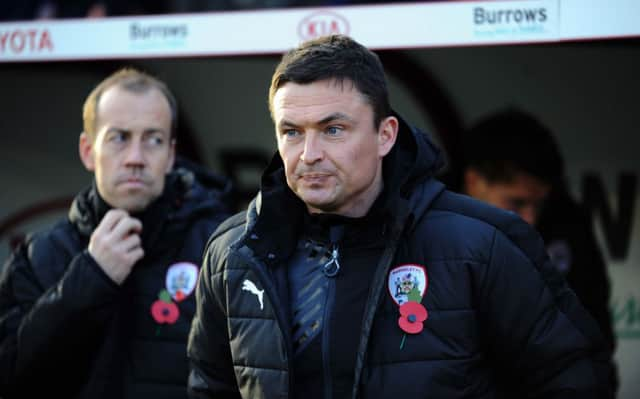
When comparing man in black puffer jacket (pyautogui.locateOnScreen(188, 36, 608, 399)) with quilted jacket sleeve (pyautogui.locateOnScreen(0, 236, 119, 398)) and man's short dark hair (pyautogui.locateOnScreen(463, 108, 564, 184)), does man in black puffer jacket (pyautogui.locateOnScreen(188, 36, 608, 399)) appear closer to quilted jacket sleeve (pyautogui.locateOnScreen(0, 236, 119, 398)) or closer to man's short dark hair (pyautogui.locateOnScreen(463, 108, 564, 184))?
quilted jacket sleeve (pyautogui.locateOnScreen(0, 236, 119, 398))

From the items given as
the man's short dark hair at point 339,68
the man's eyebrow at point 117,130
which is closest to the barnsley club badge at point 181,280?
the man's eyebrow at point 117,130

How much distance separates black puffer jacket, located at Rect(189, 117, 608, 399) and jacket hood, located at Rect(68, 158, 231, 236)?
0.69 metres

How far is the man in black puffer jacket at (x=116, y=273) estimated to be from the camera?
255 cm

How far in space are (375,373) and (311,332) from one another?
0.61 feet

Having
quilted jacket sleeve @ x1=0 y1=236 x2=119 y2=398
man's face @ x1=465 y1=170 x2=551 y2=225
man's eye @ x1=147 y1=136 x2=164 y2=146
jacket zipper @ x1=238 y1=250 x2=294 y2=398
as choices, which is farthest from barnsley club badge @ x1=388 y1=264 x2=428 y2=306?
man's face @ x1=465 y1=170 x2=551 y2=225

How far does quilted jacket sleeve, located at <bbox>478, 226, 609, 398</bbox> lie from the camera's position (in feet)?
6.28

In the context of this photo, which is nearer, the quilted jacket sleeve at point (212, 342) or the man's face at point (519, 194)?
the quilted jacket sleeve at point (212, 342)

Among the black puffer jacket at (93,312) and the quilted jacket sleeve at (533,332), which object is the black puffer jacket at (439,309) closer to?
the quilted jacket sleeve at (533,332)

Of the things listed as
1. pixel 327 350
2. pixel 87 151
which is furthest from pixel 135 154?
pixel 327 350

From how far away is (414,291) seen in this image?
1.97 m

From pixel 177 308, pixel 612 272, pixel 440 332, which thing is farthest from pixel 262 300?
pixel 612 272

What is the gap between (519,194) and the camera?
11.9 ft

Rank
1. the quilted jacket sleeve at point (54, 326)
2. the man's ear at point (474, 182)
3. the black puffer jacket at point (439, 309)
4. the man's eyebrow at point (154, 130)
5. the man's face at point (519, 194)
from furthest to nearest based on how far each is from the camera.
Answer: the man's ear at point (474, 182), the man's face at point (519, 194), the man's eyebrow at point (154, 130), the quilted jacket sleeve at point (54, 326), the black puffer jacket at point (439, 309)

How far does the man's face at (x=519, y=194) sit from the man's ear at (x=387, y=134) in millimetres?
1644
